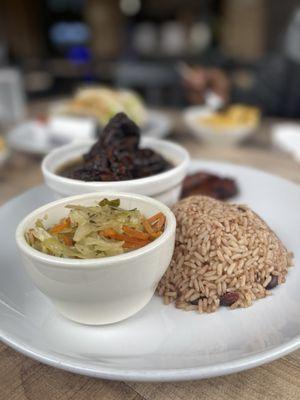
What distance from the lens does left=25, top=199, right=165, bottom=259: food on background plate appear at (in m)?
0.80

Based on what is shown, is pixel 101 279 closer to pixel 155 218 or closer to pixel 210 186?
pixel 155 218

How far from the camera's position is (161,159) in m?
1.32

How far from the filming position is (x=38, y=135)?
214 centimetres

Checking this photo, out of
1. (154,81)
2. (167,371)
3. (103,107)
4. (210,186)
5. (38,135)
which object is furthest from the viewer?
(154,81)

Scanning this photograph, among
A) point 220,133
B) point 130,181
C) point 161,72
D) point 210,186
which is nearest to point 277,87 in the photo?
point 220,133

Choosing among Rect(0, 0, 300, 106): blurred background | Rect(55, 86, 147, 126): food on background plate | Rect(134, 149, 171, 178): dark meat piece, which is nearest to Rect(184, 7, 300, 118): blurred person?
Rect(0, 0, 300, 106): blurred background

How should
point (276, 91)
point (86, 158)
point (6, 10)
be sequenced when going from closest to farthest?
point (86, 158), point (276, 91), point (6, 10)

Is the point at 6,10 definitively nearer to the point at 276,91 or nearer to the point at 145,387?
the point at 276,91

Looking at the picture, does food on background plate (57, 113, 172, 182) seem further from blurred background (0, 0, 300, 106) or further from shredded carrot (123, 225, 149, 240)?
blurred background (0, 0, 300, 106)

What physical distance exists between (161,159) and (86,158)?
0.80 feet

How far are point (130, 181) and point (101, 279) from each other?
1.39ft

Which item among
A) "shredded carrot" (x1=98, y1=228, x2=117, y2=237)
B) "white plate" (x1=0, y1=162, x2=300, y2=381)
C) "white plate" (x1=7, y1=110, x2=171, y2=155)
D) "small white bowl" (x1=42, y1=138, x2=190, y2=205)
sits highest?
"shredded carrot" (x1=98, y1=228, x2=117, y2=237)

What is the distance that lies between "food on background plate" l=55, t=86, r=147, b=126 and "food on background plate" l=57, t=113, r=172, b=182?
993mm

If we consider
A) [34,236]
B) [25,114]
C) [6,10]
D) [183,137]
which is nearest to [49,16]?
[6,10]
